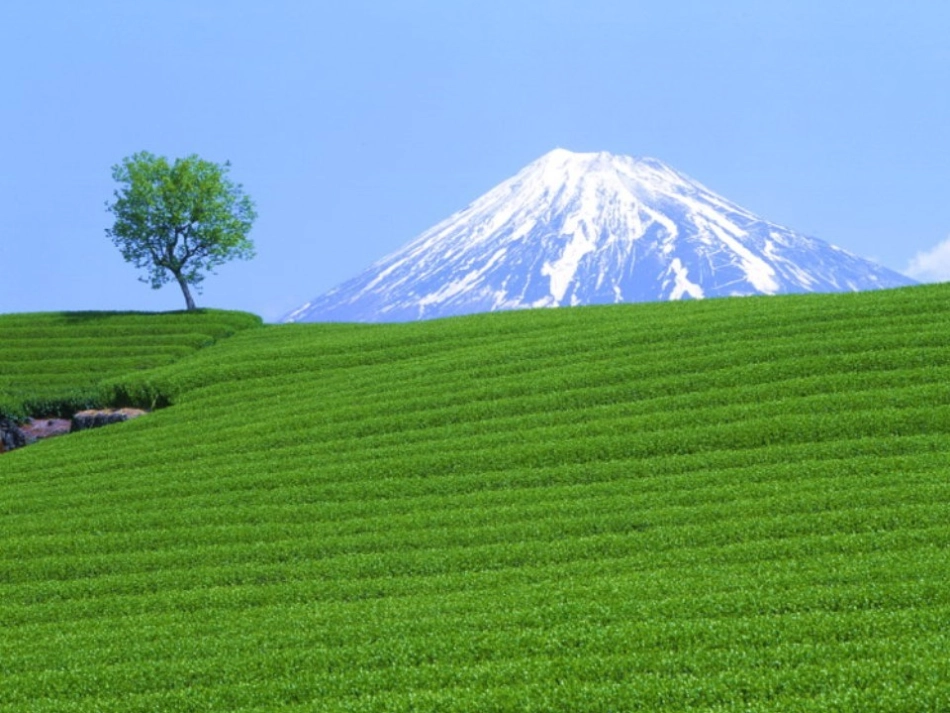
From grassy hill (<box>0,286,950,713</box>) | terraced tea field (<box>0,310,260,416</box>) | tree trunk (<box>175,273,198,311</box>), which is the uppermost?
tree trunk (<box>175,273,198,311</box>)

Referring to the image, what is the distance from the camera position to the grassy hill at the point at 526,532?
565 inches

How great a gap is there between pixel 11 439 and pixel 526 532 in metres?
26.3

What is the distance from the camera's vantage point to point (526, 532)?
67.5 ft

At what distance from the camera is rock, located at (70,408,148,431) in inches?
1512

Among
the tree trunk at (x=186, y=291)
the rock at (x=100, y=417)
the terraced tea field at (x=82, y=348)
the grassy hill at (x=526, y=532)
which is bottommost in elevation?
the grassy hill at (x=526, y=532)

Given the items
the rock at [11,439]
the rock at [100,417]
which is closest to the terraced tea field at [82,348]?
the rock at [11,439]

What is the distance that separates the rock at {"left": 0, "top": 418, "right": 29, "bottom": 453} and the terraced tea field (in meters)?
3.06

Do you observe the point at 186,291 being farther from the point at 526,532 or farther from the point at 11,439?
the point at 526,532

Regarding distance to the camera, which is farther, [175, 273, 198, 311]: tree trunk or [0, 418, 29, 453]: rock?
[175, 273, 198, 311]: tree trunk

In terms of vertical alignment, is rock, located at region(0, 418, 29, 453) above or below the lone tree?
below

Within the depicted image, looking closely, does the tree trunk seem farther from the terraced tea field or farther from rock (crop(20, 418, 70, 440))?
rock (crop(20, 418, 70, 440))

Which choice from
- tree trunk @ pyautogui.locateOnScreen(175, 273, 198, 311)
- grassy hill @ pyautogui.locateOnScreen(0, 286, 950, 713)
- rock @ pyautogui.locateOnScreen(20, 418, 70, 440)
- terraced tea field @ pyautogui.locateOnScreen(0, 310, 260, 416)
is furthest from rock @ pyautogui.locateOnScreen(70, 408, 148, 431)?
tree trunk @ pyautogui.locateOnScreen(175, 273, 198, 311)

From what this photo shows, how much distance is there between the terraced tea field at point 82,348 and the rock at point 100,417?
3.65m

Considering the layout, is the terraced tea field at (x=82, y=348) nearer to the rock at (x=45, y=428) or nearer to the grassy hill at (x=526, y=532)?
the rock at (x=45, y=428)
